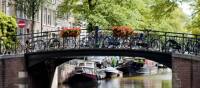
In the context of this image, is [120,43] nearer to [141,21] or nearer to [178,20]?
[141,21]

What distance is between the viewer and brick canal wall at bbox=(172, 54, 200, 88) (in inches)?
821

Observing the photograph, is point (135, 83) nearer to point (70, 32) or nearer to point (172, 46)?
point (70, 32)

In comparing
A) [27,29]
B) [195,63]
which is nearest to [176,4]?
[195,63]

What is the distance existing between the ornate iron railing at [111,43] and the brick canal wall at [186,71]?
17.0 inches

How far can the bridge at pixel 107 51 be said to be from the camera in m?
21.7

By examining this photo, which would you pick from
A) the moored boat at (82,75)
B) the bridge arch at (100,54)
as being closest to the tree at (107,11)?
the moored boat at (82,75)

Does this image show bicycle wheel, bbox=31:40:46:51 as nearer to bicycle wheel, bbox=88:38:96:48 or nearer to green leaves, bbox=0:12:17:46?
bicycle wheel, bbox=88:38:96:48

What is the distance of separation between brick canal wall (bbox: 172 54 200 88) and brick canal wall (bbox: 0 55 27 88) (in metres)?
7.37

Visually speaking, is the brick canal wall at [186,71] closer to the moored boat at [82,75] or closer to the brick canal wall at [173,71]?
the brick canal wall at [173,71]

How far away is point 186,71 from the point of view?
2148 centimetres

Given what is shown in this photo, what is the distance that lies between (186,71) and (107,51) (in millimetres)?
4101

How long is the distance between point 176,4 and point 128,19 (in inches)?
338

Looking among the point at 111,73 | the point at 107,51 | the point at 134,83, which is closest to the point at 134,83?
the point at 134,83

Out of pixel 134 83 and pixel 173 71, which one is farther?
pixel 134 83
